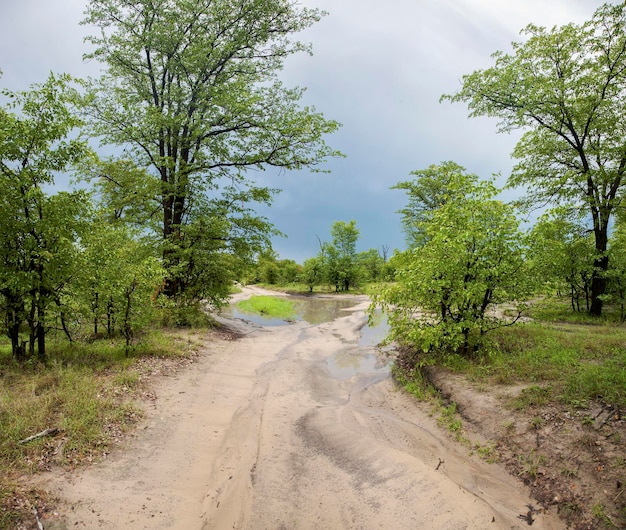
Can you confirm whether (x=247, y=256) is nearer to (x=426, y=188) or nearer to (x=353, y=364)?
(x=353, y=364)

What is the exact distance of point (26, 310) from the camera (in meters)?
7.95

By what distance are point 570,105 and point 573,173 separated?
2.76m

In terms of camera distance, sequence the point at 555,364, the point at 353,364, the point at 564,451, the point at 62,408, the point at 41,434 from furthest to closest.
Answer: the point at 353,364 < the point at 555,364 < the point at 62,408 < the point at 41,434 < the point at 564,451

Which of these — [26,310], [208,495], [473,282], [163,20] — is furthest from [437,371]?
[163,20]

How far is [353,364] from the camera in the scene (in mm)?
11125

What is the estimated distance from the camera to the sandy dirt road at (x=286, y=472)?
163 inches

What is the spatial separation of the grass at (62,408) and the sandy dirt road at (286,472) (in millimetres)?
382

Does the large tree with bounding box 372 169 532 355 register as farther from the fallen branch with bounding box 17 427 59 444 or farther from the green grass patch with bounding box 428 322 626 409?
the fallen branch with bounding box 17 427 59 444

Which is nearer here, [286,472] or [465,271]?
[286,472]

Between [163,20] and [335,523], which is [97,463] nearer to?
[335,523]

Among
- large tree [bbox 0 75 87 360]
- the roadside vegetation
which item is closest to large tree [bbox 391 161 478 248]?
the roadside vegetation

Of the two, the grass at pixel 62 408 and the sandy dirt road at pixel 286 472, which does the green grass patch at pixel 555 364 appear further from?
the grass at pixel 62 408

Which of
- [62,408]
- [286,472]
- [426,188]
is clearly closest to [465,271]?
[286,472]

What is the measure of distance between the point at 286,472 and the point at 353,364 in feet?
20.4
